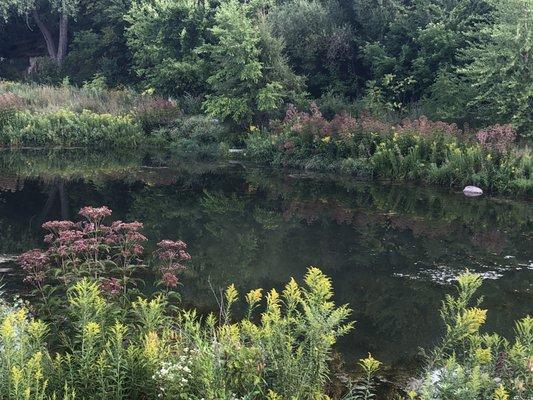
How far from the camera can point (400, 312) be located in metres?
6.73

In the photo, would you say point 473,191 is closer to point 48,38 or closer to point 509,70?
point 509,70

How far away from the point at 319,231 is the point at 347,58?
1198 centimetres

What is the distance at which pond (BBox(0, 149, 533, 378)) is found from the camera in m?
6.87

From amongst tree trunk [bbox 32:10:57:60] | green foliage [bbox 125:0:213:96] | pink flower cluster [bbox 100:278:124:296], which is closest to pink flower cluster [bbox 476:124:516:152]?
pink flower cluster [bbox 100:278:124:296]

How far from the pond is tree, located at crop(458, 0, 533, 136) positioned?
11.6ft

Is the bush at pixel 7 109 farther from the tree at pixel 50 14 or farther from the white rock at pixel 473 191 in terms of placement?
the white rock at pixel 473 191

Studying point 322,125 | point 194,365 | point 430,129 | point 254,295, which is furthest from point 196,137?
point 194,365

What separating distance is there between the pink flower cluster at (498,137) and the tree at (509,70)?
899 mm

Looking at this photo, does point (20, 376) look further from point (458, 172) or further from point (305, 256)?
point (458, 172)

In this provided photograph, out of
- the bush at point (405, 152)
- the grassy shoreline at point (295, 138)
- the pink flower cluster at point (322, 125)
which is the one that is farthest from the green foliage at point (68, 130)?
the pink flower cluster at point (322, 125)

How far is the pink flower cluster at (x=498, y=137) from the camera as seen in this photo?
1373 cm

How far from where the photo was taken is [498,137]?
46.0 feet

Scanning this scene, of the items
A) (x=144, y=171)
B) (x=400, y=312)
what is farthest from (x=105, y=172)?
(x=400, y=312)

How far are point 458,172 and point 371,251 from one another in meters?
5.92
